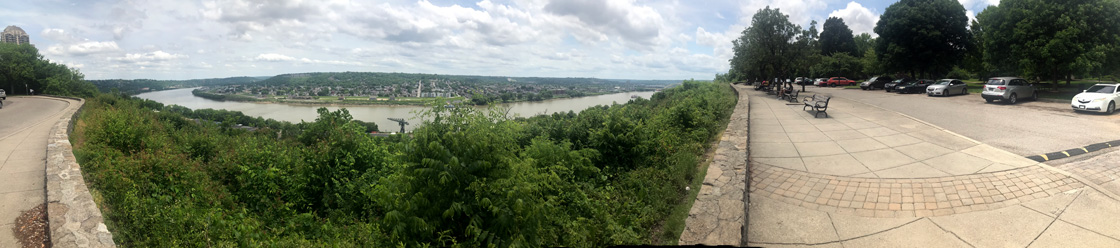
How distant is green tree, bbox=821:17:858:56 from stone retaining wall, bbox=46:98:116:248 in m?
73.9

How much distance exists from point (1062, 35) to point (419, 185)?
95.5 ft

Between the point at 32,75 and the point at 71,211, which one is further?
the point at 32,75

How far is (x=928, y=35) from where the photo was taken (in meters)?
31.3

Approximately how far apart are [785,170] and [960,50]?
37.4 m

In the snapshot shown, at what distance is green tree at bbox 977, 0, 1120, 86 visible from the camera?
19.7 m

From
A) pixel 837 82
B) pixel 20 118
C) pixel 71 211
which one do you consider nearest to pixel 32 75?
pixel 20 118

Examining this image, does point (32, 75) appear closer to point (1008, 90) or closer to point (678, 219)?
point (678, 219)

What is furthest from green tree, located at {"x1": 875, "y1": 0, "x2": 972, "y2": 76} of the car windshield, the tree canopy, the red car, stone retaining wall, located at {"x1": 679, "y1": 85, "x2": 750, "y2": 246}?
the tree canopy

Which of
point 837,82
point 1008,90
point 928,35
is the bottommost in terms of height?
point 1008,90

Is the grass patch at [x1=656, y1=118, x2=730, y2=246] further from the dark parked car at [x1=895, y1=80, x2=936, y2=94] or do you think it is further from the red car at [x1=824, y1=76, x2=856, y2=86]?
the red car at [x1=824, y1=76, x2=856, y2=86]

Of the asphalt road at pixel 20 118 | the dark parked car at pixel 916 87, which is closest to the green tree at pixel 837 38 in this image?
the dark parked car at pixel 916 87

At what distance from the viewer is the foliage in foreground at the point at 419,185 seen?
3.76 m

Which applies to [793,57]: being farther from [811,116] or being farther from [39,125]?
[39,125]

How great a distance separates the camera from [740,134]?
30.1 ft
